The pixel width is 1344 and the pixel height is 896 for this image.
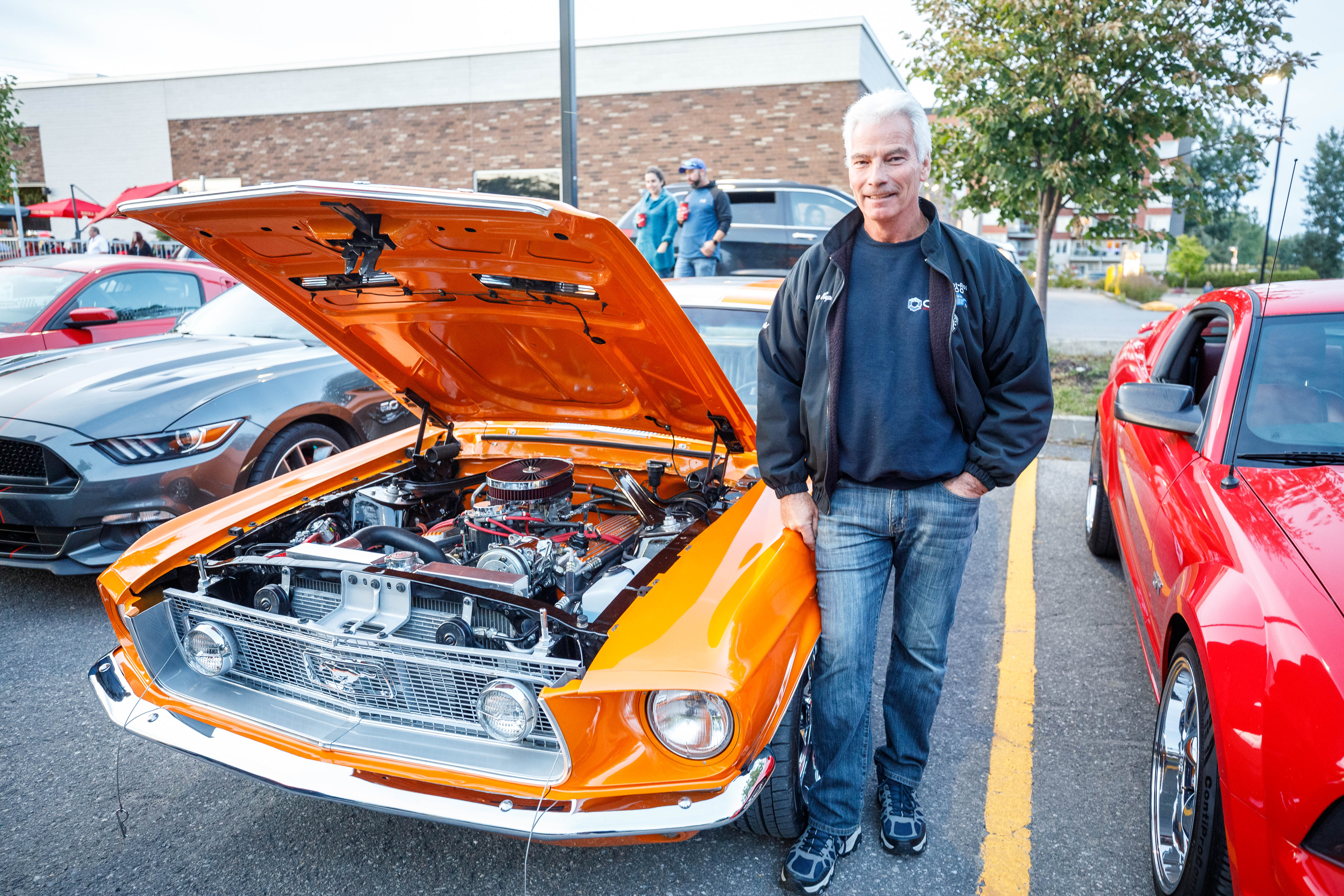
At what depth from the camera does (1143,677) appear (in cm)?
329

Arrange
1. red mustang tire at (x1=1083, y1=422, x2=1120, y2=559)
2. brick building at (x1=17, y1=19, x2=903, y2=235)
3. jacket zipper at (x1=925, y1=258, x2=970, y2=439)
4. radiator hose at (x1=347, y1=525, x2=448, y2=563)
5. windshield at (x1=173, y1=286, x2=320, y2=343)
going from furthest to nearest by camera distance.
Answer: brick building at (x1=17, y1=19, x2=903, y2=235)
windshield at (x1=173, y1=286, x2=320, y2=343)
red mustang tire at (x1=1083, y1=422, x2=1120, y2=559)
radiator hose at (x1=347, y1=525, x2=448, y2=563)
jacket zipper at (x1=925, y1=258, x2=970, y2=439)

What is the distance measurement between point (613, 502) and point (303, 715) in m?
1.39

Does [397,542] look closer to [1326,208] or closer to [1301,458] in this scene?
[1301,458]

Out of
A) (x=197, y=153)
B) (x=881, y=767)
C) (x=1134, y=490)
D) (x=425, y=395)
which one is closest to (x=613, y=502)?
(x=425, y=395)

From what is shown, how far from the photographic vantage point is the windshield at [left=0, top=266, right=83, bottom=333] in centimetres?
593

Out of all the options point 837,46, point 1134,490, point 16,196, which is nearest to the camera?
point 1134,490

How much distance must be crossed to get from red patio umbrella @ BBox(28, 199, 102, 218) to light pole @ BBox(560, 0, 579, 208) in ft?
Answer: 48.1

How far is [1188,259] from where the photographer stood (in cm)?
3488

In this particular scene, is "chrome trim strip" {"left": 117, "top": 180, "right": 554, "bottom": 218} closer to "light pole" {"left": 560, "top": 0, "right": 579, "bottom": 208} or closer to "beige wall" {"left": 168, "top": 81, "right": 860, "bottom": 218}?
"light pole" {"left": 560, "top": 0, "right": 579, "bottom": 208}

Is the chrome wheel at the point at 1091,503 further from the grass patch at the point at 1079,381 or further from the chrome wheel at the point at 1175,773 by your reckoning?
the grass patch at the point at 1079,381

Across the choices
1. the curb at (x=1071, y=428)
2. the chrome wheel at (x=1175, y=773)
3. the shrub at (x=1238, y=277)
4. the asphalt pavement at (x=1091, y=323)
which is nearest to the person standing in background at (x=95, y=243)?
the curb at (x=1071, y=428)

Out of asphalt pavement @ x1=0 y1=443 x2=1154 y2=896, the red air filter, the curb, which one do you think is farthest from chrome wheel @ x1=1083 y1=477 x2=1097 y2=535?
the red air filter

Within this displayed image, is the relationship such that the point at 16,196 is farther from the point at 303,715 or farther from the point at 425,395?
the point at 303,715

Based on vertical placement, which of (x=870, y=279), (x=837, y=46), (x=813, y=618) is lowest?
(x=813, y=618)
